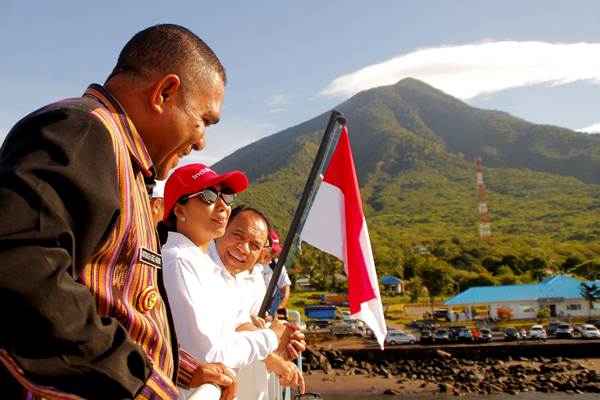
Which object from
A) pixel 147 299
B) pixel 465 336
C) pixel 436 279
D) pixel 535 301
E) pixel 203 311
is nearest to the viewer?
pixel 147 299

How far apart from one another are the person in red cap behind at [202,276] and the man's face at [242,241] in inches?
20.1

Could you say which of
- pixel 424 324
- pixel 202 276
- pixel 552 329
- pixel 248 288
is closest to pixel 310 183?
pixel 248 288

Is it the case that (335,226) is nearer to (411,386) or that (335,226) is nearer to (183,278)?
(183,278)

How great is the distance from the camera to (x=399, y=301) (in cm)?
5750

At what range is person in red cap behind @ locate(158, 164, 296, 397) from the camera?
2369 mm

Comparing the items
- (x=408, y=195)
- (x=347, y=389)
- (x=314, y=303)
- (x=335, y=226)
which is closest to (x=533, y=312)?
(x=314, y=303)

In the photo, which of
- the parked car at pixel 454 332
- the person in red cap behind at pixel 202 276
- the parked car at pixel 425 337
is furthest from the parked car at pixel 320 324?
the person in red cap behind at pixel 202 276

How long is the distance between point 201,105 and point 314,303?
56025 millimetres

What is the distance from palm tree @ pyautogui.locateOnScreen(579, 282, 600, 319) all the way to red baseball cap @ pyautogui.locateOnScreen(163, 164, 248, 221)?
46.8 m

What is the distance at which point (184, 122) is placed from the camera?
1.61 metres

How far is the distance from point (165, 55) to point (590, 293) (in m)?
48.7

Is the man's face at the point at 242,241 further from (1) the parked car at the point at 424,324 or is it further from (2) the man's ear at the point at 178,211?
(1) the parked car at the point at 424,324

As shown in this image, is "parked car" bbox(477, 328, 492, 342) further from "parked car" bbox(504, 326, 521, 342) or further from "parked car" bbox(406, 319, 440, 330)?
"parked car" bbox(406, 319, 440, 330)

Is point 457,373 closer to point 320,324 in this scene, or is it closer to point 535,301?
point 320,324
